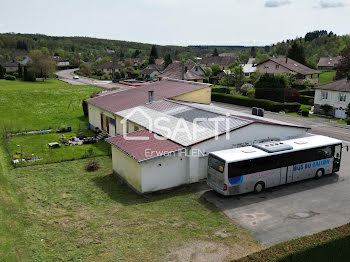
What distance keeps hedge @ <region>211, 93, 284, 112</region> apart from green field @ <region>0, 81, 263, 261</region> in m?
34.0

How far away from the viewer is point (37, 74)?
311 ft

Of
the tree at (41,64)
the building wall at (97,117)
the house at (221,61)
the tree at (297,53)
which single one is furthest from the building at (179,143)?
the house at (221,61)

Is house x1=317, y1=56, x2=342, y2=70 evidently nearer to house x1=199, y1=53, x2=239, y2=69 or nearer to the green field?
house x1=199, y1=53, x2=239, y2=69

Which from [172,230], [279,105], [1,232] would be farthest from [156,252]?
[279,105]

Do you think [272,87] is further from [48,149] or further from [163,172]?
[163,172]

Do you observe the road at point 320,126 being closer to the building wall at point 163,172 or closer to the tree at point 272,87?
the tree at point 272,87

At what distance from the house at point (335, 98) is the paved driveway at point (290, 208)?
27.6 metres

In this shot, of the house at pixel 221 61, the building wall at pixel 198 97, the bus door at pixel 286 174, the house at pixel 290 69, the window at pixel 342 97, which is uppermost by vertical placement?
the house at pixel 221 61

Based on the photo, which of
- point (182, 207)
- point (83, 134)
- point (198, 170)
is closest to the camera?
point (182, 207)

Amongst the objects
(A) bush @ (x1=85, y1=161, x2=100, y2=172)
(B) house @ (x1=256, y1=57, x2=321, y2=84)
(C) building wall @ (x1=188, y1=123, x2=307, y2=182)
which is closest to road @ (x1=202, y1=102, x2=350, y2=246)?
(C) building wall @ (x1=188, y1=123, x2=307, y2=182)

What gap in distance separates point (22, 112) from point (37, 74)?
5161cm

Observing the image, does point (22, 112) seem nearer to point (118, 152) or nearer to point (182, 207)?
point (118, 152)

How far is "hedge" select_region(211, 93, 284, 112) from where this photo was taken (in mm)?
50875

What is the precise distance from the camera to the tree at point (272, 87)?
55.6 m
